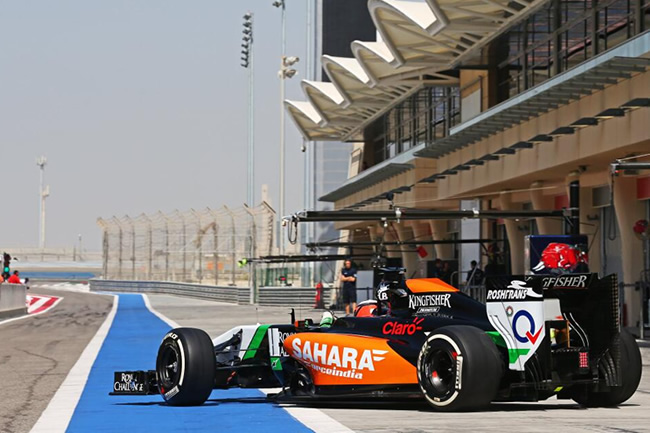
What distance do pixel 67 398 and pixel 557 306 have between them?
4.93 m

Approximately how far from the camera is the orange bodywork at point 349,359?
1035 cm

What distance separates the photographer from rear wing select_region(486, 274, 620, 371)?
32.7ft

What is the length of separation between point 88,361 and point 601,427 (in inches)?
409

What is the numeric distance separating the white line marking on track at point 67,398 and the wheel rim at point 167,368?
0.83 meters

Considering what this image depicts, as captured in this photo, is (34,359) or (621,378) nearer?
(621,378)

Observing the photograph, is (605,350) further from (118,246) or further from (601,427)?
(118,246)

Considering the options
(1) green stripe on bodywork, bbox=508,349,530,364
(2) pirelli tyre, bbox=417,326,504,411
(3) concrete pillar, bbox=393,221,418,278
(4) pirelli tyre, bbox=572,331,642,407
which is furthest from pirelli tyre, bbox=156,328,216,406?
(3) concrete pillar, bbox=393,221,418,278

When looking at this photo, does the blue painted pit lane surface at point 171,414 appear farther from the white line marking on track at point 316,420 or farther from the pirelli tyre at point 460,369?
the pirelli tyre at point 460,369

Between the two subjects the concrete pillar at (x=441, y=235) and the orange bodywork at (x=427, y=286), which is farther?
the concrete pillar at (x=441, y=235)

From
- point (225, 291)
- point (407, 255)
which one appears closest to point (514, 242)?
point (407, 255)

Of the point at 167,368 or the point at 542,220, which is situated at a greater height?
the point at 542,220

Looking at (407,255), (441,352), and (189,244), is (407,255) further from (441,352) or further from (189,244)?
(441,352)

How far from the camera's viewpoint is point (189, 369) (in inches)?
424

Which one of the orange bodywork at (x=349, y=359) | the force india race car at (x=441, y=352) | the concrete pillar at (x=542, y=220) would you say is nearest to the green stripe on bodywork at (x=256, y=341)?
the force india race car at (x=441, y=352)
